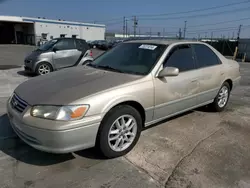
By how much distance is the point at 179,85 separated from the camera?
11.7 feet

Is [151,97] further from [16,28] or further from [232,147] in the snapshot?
[16,28]

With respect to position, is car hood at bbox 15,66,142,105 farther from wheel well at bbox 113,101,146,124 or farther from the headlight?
wheel well at bbox 113,101,146,124

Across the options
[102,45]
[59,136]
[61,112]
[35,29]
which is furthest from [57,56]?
[35,29]

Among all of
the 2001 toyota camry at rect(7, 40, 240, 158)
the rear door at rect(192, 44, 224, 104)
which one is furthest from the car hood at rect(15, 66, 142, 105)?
the rear door at rect(192, 44, 224, 104)

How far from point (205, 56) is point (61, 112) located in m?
3.10

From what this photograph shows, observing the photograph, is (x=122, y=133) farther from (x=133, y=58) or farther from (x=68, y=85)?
(x=133, y=58)

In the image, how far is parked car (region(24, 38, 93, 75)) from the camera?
27.7ft

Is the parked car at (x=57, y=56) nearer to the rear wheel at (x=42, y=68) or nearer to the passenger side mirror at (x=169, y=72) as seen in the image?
the rear wheel at (x=42, y=68)

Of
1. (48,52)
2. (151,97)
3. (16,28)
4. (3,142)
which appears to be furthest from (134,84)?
(16,28)

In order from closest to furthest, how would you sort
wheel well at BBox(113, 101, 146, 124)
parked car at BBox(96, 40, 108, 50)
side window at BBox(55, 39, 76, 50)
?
wheel well at BBox(113, 101, 146, 124)
side window at BBox(55, 39, 76, 50)
parked car at BBox(96, 40, 108, 50)

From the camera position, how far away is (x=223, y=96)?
486 cm

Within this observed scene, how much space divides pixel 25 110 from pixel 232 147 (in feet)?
9.78

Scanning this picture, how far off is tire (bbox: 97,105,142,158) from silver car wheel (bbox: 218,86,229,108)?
98.2 inches

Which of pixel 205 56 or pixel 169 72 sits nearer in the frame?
pixel 169 72
